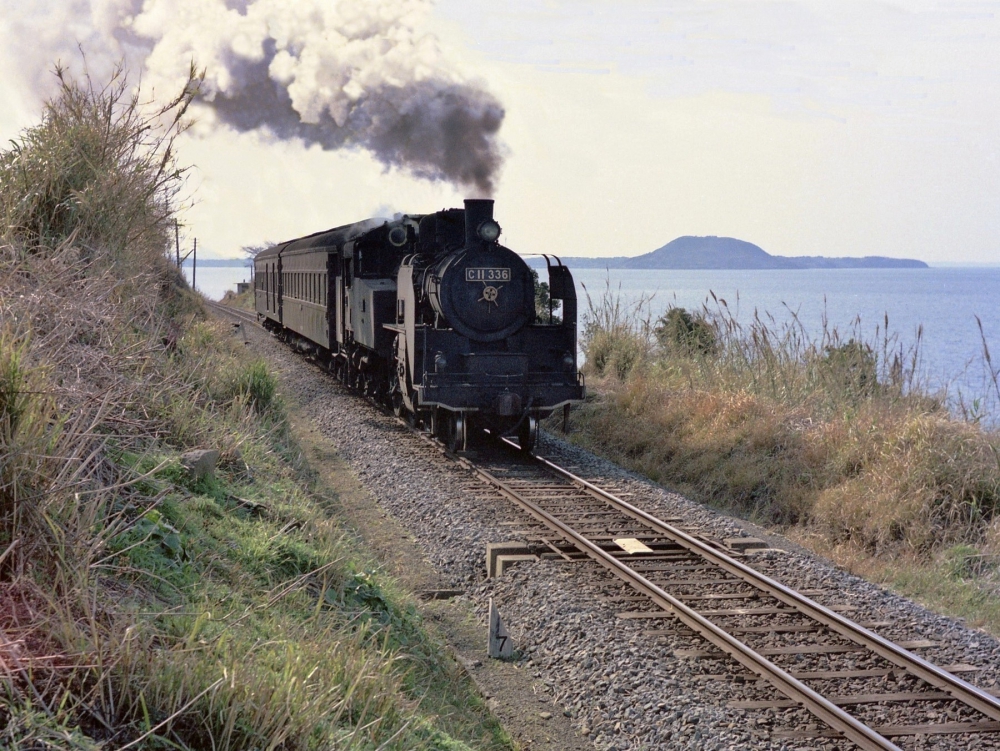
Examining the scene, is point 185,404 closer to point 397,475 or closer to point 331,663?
point 397,475

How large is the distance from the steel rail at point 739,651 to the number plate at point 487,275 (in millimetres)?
4142

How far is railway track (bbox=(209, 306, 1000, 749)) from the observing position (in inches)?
202

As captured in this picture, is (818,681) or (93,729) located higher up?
(93,729)

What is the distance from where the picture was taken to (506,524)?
8.91 m

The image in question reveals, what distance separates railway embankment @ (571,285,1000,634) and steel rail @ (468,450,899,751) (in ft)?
8.06

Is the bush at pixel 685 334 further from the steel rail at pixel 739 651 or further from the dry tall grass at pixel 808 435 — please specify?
the steel rail at pixel 739 651

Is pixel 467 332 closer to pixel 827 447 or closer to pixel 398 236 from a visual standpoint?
pixel 398 236

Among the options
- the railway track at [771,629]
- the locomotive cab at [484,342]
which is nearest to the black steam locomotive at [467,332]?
the locomotive cab at [484,342]

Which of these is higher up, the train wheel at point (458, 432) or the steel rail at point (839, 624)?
the train wheel at point (458, 432)

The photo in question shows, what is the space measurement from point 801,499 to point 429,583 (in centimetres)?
485

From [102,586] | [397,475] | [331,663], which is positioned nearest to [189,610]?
[102,586]

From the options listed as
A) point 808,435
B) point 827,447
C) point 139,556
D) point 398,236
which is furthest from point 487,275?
point 139,556

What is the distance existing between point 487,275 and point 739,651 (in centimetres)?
724

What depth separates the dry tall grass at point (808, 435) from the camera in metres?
9.19
